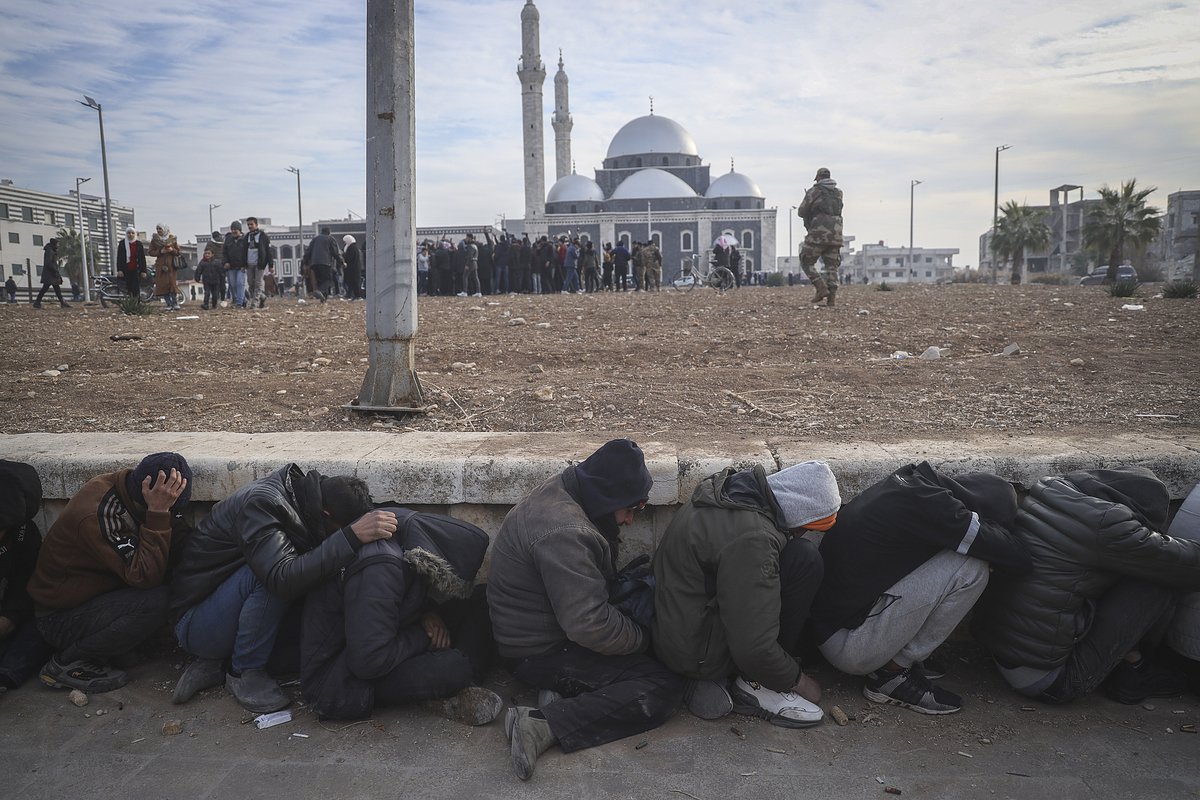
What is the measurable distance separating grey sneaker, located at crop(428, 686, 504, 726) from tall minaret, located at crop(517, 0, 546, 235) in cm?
4759

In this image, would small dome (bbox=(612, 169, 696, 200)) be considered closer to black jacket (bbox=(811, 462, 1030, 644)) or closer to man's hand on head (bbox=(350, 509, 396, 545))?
black jacket (bbox=(811, 462, 1030, 644))

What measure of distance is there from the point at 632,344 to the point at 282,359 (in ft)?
9.34

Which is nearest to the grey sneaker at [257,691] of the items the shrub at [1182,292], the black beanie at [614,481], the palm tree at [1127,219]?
the black beanie at [614,481]

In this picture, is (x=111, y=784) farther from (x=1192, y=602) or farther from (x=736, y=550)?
(x=1192, y=602)

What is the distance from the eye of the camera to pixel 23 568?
3.12 m

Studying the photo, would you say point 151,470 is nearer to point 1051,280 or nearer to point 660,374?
point 660,374

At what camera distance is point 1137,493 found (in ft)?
9.05

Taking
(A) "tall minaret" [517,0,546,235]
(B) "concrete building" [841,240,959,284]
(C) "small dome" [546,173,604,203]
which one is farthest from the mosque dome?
(B) "concrete building" [841,240,959,284]

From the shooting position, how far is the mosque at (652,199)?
57.7 m

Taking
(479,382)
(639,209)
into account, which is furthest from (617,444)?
(639,209)

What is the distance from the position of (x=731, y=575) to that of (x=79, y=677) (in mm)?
2306

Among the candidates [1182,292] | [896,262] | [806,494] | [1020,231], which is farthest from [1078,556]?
[896,262]

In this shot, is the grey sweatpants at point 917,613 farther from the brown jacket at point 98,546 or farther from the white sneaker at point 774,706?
the brown jacket at point 98,546

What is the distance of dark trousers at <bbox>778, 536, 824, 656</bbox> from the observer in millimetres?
2811
